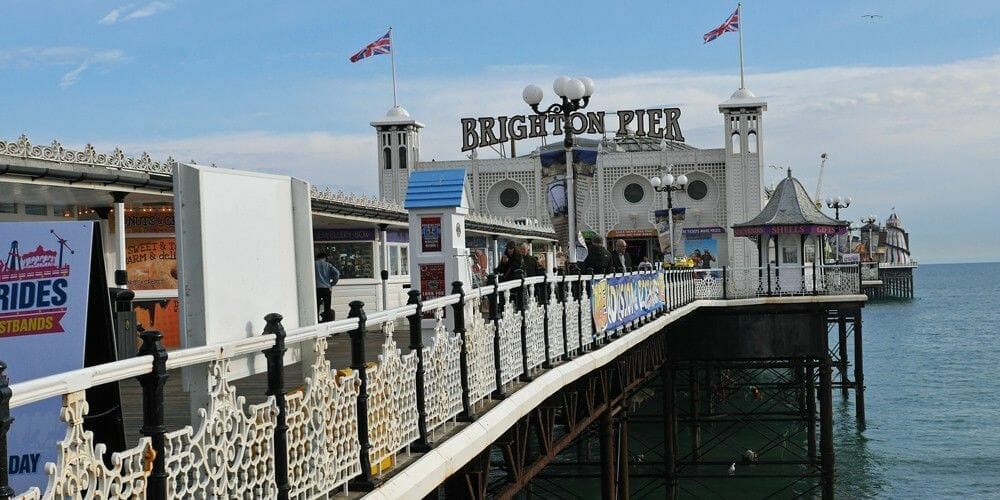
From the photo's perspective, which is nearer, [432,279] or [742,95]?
[432,279]

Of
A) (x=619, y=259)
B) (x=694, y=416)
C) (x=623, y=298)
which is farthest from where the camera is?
(x=694, y=416)

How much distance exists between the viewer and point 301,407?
561 centimetres

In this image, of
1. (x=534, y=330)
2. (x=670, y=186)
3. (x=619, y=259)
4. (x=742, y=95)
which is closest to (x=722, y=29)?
(x=742, y=95)

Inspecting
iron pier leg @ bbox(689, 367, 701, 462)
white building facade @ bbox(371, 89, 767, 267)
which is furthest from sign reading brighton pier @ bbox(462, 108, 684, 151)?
iron pier leg @ bbox(689, 367, 701, 462)

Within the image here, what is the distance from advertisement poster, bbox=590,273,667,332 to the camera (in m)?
14.8

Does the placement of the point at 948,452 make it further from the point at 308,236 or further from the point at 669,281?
the point at 308,236

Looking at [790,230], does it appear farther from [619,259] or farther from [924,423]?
[619,259]

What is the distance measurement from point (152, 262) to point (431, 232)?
617 cm

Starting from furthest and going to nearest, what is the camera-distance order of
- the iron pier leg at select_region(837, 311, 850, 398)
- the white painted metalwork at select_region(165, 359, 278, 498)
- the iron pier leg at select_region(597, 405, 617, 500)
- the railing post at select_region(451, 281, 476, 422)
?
the iron pier leg at select_region(837, 311, 850, 398) < the iron pier leg at select_region(597, 405, 617, 500) < the railing post at select_region(451, 281, 476, 422) < the white painted metalwork at select_region(165, 359, 278, 498)

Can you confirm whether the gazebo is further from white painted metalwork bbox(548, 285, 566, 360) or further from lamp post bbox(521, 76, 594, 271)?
white painted metalwork bbox(548, 285, 566, 360)

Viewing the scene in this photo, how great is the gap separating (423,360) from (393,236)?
1930 cm

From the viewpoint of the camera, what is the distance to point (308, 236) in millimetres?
7203

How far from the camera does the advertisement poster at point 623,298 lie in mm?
14812

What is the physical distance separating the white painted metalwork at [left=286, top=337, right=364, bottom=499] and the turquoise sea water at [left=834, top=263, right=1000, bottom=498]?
82.5 feet
